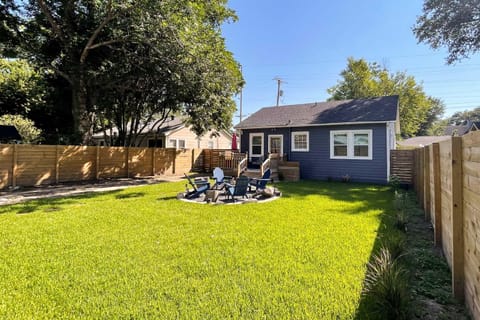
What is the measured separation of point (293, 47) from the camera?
75.6 ft

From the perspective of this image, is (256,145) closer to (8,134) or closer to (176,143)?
(176,143)

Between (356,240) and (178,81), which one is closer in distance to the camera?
(356,240)

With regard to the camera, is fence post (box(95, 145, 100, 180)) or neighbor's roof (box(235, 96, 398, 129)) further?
neighbor's roof (box(235, 96, 398, 129))

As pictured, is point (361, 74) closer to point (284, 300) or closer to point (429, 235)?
point (429, 235)

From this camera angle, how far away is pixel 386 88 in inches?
1257

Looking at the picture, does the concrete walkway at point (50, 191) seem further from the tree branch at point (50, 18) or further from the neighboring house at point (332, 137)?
the neighboring house at point (332, 137)

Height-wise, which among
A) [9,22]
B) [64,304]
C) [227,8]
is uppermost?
[227,8]

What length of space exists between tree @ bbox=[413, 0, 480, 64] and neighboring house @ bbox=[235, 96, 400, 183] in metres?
5.01

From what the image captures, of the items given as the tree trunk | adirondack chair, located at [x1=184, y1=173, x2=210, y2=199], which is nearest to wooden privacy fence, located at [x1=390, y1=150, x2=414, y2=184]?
adirondack chair, located at [x1=184, y1=173, x2=210, y2=199]

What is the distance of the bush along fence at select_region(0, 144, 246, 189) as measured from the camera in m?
10.0

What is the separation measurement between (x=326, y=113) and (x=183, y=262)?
13710 mm

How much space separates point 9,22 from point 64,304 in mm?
14527

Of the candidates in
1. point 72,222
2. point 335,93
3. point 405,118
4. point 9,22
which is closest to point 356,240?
point 72,222

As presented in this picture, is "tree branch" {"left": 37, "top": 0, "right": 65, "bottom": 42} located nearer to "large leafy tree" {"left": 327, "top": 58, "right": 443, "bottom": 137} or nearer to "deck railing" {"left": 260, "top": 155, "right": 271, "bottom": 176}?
"deck railing" {"left": 260, "top": 155, "right": 271, "bottom": 176}
